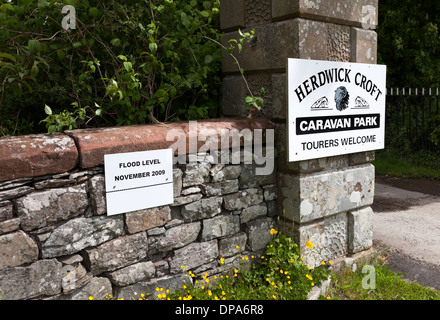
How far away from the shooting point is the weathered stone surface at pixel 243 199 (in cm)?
310

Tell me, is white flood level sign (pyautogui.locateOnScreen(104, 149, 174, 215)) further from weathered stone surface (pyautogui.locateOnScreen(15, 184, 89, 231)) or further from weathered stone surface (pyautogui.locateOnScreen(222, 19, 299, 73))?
weathered stone surface (pyautogui.locateOnScreen(222, 19, 299, 73))

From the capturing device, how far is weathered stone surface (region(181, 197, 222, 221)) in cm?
289

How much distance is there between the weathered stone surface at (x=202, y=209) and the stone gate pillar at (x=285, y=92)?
64 centimetres

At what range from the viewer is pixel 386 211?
5367 mm

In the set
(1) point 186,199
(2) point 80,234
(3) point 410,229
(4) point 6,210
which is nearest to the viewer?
(4) point 6,210

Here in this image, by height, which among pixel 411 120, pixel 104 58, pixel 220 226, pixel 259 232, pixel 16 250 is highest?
pixel 104 58

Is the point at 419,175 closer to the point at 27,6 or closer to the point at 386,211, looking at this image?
the point at 386,211

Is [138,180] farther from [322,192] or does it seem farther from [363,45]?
[363,45]

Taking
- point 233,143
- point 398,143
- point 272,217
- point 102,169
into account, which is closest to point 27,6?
point 102,169

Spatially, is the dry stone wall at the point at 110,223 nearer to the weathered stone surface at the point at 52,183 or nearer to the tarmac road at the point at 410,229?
the weathered stone surface at the point at 52,183

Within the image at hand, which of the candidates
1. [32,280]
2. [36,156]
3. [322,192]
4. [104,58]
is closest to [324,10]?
[322,192]

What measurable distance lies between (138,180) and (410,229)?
341 centimetres

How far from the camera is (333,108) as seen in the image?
331 centimetres

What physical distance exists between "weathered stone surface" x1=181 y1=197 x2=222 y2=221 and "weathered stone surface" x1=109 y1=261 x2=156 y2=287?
16.4 inches
